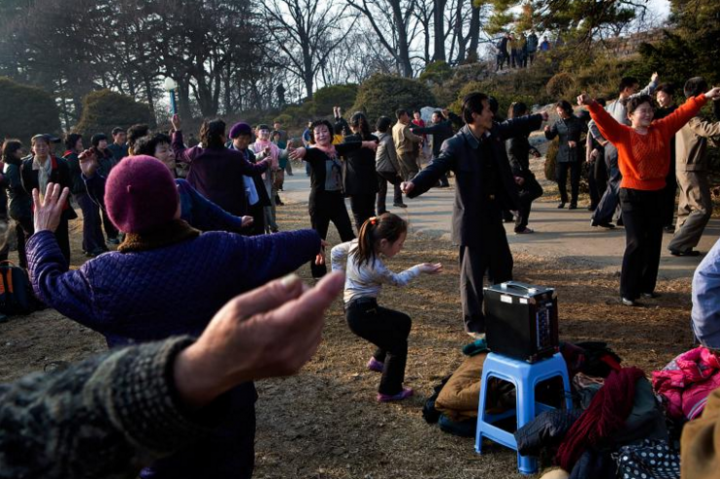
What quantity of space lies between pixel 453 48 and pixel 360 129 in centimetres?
3729

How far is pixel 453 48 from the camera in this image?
142ft

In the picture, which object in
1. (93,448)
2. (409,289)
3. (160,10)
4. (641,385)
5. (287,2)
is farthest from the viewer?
(287,2)

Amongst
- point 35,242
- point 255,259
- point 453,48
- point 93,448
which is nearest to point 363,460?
point 255,259

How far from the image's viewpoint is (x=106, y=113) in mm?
24047

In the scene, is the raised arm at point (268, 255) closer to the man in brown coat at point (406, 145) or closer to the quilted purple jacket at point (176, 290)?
the quilted purple jacket at point (176, 290)

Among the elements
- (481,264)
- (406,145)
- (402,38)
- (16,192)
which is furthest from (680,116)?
(402,38)

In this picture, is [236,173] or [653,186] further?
[236,173]

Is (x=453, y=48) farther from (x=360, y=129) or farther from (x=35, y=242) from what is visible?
(x=35, y=242)

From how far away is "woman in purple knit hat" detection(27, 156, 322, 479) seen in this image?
2.16 meters

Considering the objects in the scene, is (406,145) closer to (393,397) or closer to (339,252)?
(339,252)

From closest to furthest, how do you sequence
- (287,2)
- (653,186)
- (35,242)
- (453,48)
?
(35,242) < (653,186) < (287,2) < (453,48)

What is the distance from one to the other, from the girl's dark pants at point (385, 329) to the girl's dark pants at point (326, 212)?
118 inches

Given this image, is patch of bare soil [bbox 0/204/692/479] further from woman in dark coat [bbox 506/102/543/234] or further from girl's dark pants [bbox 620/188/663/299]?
woman in dark coat [bbox 506/102/543/234]

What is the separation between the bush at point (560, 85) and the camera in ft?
69.0
